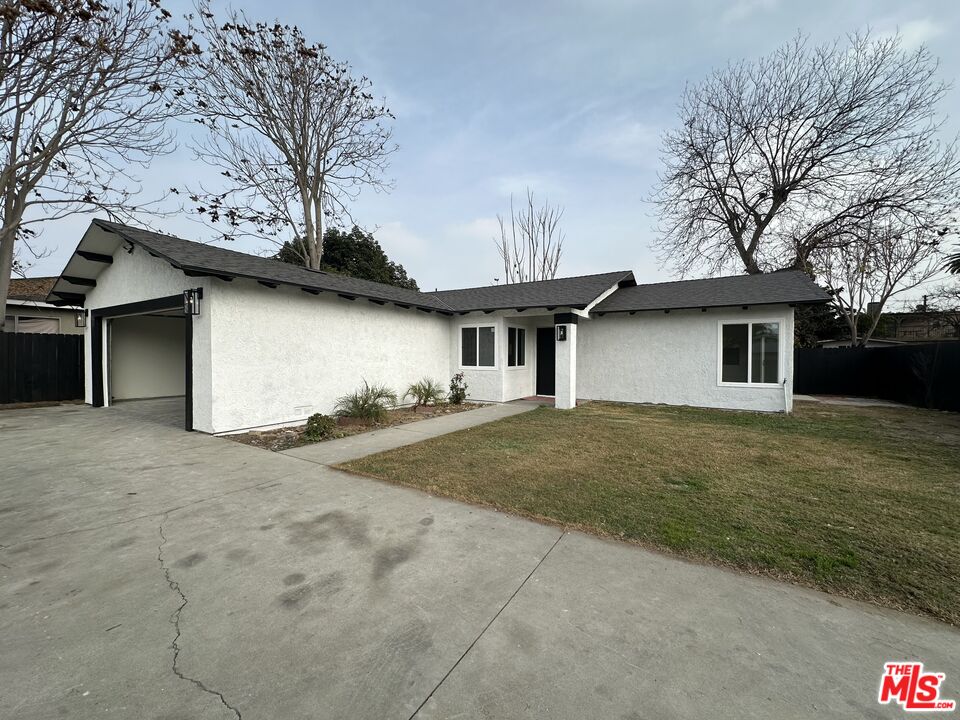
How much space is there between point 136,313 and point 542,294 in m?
10.2

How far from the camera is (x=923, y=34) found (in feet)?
38.1

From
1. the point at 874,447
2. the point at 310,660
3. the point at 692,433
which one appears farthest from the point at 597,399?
the point at 310,660

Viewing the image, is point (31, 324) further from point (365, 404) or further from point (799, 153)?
point (799, 153)

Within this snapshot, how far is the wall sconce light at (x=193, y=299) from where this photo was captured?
6.96m

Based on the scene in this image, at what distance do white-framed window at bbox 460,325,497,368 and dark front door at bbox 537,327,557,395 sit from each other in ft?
7.04

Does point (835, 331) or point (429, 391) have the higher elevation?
point (835, 331)

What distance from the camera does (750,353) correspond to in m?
9.82

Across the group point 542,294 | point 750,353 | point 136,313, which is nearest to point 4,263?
point 136,313

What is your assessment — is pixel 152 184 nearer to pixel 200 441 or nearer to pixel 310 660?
pixel 200 441

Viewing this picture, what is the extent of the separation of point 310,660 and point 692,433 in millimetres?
7226

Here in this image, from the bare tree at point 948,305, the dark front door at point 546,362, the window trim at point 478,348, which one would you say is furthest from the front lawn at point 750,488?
the bare tree at point 948,305

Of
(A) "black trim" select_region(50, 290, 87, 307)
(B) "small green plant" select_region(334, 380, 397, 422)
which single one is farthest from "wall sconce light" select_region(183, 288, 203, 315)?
(A) "black trim" select_region(50, 290, 87, 307)

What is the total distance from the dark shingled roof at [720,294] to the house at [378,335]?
6 centimetres

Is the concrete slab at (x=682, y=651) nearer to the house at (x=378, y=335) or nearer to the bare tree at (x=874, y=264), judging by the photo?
the house at (x=378, y=335)
